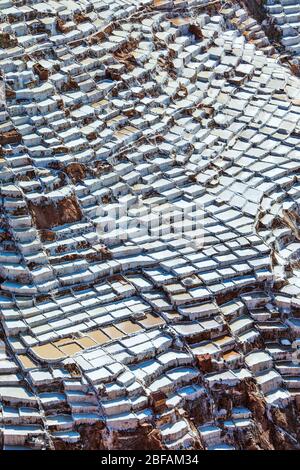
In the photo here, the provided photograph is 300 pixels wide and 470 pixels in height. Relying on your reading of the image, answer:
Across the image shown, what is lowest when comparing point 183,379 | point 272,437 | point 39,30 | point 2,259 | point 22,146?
point 272,437

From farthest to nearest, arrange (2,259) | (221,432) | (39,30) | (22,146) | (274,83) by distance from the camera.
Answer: (274,83), (39,30), (22,146), (2,259), (221,432)

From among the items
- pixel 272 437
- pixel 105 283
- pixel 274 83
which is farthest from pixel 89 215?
pixel 274 83

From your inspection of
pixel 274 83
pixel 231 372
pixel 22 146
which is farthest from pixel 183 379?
pixel 274 83

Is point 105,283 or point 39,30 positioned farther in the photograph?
point 39,30

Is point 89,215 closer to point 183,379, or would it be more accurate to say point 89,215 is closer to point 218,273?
point 218,273
